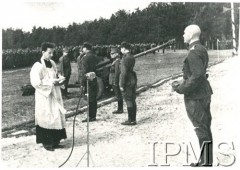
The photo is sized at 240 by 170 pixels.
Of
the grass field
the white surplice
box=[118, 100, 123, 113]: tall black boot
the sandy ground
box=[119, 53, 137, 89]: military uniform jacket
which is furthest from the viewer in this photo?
box=[118, 100, 123, 113]: tall black boot

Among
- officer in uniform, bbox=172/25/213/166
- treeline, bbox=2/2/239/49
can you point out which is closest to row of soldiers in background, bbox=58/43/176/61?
treeline, bbox=2/2/239/49

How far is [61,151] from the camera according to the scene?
4.47 metres

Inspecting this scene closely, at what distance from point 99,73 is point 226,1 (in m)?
2.89

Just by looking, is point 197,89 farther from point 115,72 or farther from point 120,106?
point 115,72

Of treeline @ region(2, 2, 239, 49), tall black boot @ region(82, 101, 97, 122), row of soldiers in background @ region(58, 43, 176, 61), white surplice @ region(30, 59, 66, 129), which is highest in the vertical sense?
treeline @ region(2, 2, 239, 49)

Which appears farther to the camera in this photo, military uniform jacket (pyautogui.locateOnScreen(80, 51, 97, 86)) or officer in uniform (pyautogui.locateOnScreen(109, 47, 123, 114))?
officer in uniform (pyautogui.locateOnScreen(109, 47, 123, 114))

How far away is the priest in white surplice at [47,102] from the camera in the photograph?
14.8 ft

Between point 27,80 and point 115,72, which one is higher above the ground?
point 115,72

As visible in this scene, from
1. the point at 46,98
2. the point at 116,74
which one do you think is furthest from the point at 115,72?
the point at 46,98

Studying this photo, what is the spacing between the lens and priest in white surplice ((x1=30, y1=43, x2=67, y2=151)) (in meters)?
4.50

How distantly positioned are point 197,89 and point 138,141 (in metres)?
1.24

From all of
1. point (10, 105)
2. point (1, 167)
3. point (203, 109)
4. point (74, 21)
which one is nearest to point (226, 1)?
point (203, 109)

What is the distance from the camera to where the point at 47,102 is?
455 cm

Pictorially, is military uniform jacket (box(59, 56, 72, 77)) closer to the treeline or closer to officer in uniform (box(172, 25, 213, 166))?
the treeline
